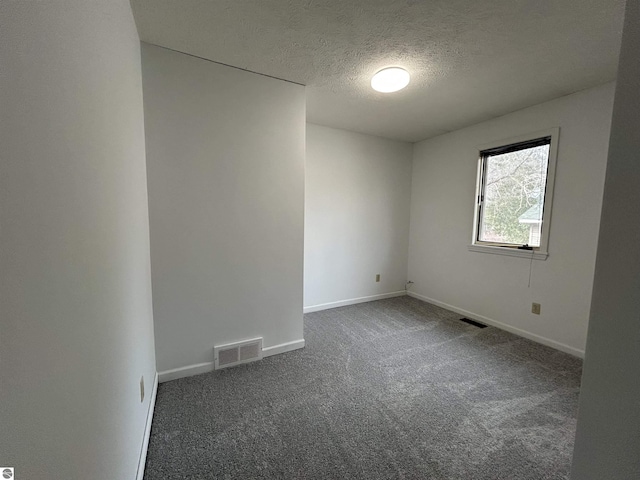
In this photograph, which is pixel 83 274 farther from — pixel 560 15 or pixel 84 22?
pixel 560 15

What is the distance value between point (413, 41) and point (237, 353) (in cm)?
268

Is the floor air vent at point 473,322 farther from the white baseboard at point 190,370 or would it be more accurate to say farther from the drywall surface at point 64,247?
the drywall surface at point 64,247

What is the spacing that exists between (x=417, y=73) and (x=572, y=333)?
2755 millimetres

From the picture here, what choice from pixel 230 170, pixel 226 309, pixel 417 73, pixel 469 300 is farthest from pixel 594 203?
pixel 226 309

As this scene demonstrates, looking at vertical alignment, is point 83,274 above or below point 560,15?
below

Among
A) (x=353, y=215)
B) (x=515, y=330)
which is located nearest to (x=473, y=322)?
(x=515, y=330)

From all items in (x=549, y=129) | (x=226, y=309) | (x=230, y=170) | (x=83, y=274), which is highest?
(x=549, y=129)

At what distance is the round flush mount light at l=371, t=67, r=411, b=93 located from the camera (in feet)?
6.68

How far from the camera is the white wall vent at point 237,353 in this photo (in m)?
2.13

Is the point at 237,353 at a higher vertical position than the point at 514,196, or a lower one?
lower

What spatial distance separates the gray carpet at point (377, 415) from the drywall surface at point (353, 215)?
3.79ft

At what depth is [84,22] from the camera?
2.48 ft

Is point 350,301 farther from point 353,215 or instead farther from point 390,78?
point 390,78

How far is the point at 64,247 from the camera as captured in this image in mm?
610
